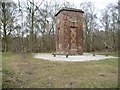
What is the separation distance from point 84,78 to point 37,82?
6.77ft

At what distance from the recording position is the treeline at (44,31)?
2750cm

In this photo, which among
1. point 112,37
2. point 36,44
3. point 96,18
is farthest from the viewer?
point 96,18

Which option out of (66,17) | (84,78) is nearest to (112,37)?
(66,17)

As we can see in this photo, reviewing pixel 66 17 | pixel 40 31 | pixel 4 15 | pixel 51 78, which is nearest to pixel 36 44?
pixel 40 31

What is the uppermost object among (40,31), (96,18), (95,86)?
(96,18)

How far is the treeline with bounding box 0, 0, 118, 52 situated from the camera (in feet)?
90.2

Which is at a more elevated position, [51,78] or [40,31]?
[40,31]

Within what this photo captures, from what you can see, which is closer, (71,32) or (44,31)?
(71,32)

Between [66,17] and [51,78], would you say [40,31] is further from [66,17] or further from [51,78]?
[51,78]

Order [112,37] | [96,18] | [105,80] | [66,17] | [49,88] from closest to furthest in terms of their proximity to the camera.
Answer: [49,88], [105,80], [66,17], [112,37], [96,18]

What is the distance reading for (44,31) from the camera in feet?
113

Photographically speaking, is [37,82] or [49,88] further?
[37,82]

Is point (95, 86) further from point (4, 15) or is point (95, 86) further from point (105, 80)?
point (4, 15)

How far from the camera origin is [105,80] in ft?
28.0
